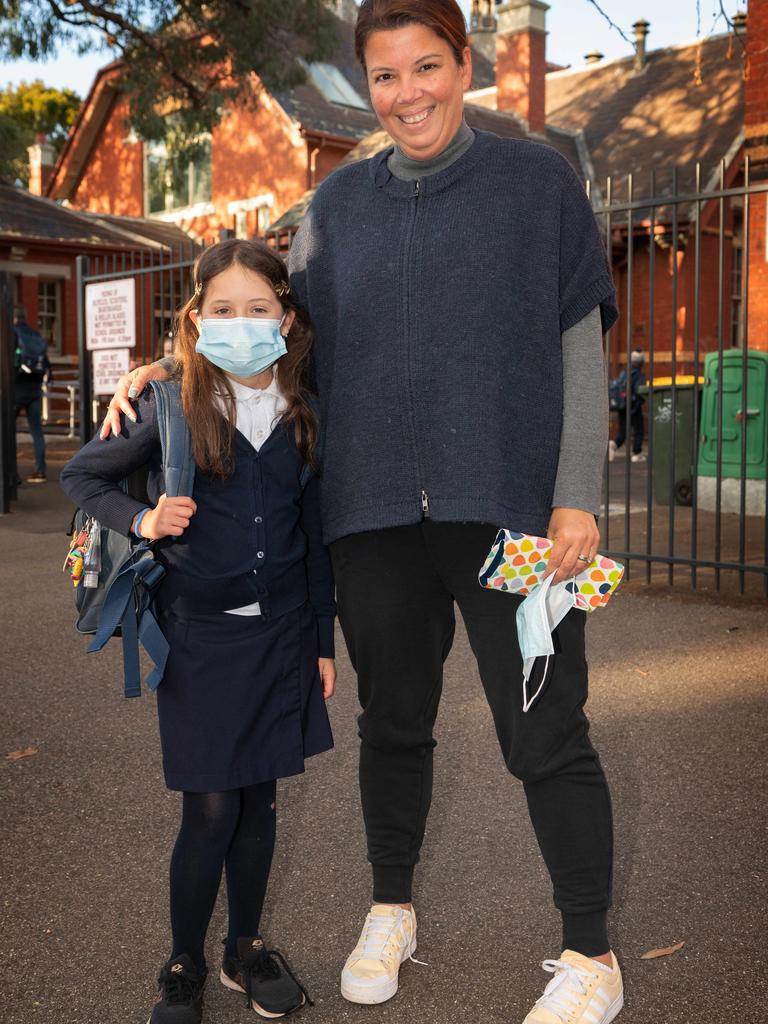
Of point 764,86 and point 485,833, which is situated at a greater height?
point 764,86

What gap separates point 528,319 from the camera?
2217mm

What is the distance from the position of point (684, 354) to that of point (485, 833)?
17.5 m

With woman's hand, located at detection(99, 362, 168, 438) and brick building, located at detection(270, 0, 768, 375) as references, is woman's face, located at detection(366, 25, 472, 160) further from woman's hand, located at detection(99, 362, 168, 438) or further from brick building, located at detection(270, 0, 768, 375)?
brick building, located at detection(270, 0, 768, 375)

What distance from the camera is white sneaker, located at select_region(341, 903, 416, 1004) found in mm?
2424

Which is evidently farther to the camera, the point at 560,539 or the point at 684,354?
the point at 684,354

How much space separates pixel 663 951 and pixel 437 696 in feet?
2.78

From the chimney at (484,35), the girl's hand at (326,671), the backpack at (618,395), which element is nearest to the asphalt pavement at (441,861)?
the girl's hand at (326,671)

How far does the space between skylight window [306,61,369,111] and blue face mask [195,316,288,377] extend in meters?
23.9

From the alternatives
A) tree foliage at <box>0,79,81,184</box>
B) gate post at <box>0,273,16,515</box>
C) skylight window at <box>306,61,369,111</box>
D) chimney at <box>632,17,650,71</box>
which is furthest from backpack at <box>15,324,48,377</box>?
tree foliage at <box>0,79,81,184</box>

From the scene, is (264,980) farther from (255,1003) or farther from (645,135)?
(645,135)

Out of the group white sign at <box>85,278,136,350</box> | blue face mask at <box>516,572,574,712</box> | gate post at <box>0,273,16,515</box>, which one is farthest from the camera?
white sign at <box>85,278,136,350</box>

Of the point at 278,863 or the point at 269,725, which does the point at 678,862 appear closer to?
the point at 278,863

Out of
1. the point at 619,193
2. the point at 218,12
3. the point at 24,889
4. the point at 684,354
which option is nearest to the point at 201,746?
the point at 24,889

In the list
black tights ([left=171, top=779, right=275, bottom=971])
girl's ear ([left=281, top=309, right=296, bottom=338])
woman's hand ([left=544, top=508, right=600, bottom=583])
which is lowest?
black tights ([left=171, top=779, right=275, bottom=971])
